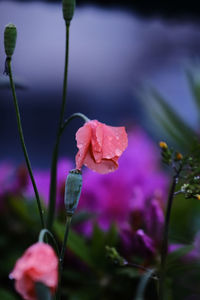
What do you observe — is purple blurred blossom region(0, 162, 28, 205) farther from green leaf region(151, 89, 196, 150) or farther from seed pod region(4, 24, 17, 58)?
seed pod region(4, 24, 17, 58)

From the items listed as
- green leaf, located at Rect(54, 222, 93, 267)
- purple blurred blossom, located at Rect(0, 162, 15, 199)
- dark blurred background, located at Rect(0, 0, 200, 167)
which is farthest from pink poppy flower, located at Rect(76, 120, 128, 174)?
dark blurred background, located at Rect(0, 0, 200, 167)

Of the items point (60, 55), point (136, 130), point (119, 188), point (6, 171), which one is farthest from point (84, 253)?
point (60, 55)

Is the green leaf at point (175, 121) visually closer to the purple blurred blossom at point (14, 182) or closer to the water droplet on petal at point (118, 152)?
the purple blurred blossom at point (14, 182)

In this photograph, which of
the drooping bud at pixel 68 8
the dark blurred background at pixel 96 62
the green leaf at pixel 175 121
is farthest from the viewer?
the dark blurred background at pixel 96 62

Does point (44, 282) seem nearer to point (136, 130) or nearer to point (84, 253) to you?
point (84, 253)

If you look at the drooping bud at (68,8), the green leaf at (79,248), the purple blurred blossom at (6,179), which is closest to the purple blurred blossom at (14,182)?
the purple blurred blossom at (6,179)

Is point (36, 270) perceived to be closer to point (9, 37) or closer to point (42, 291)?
point (42, 291)
